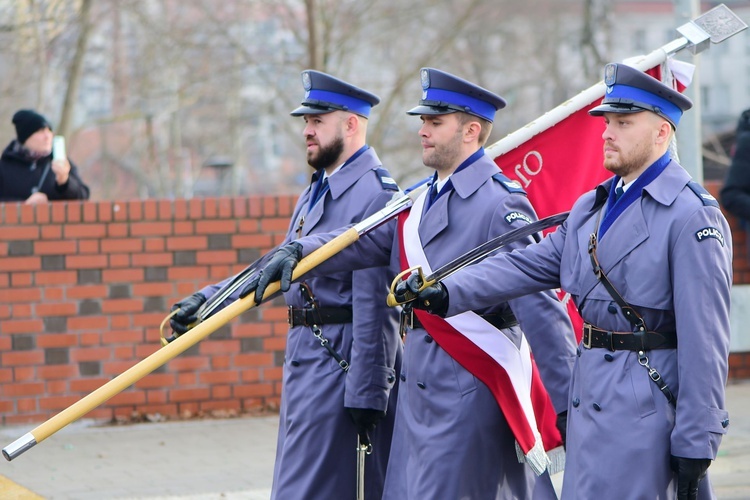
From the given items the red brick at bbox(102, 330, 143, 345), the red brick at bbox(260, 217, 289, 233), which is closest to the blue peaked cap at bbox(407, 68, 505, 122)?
the red brick at bbox(260, 217, 289, 233)

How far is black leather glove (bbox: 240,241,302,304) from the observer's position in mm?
4570

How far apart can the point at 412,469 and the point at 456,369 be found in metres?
0.41

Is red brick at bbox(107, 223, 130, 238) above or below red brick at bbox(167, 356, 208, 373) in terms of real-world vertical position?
above

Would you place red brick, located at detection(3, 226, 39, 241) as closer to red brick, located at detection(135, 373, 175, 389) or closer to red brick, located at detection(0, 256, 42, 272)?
red brick, located at detection(0, 256, 42, 272)

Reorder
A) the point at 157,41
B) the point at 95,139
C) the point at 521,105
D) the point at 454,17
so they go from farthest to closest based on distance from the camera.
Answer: the point at 95,139 → the point at 521,105 → the point at 454,17 → the point at 157,41

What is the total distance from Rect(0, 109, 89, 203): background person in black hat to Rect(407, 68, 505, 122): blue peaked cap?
4.48 meters

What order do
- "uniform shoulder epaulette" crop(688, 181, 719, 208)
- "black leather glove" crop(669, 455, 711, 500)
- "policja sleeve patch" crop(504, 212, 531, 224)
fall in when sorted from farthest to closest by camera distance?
1. "policja sleeve patch" crop(504, 212, 531, 224)
2. "uniform shoulder epaulette" crop(688, 181, 719, 208)
3. "black leather glove" crop(669, 455, 711, 500)

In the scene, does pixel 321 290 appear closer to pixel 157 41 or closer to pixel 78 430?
pixel 78 430

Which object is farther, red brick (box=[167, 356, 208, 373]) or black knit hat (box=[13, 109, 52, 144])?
black knit hat (box=[13, 109, 52, 144])

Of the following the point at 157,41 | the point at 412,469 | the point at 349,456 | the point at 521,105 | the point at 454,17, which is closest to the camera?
the point at 412,469

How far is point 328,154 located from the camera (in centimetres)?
544

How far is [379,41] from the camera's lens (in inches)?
821

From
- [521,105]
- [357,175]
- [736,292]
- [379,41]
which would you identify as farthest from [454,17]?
[357,175]

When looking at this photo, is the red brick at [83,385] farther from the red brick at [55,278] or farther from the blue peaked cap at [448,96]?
the blue peaked cap at [448,96]
